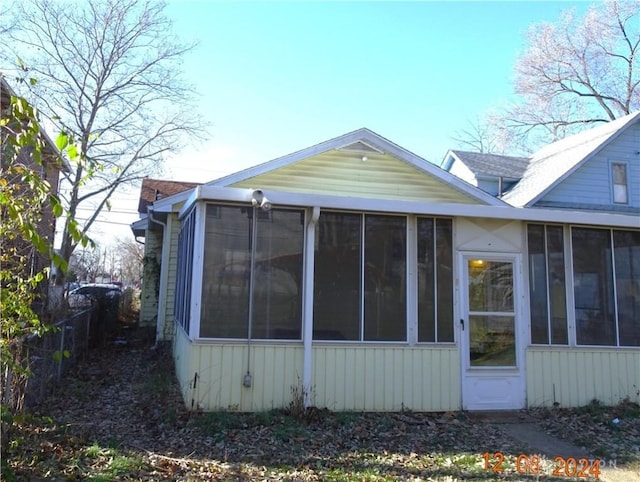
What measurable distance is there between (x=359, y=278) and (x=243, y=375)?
2.09 meters

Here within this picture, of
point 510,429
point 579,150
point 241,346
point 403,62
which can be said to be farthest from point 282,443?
point 579,150

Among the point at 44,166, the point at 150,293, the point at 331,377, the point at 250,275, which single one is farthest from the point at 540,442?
the point at 150,293

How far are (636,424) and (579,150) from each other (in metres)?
10.4

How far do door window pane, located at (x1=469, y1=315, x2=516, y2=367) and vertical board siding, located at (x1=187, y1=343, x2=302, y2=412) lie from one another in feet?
8.66

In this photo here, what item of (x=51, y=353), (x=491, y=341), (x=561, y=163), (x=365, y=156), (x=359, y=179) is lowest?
(x=51, y=353)

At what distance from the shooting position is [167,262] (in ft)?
38.0

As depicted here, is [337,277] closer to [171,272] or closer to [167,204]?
[167,204]

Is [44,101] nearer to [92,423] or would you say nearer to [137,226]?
[137,226]

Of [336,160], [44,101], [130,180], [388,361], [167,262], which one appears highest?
[44,101]

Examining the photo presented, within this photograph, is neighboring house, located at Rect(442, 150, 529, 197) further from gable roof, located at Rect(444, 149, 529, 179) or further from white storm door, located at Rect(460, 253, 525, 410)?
white storm door, located at Rect(460, 253, 525, 410)

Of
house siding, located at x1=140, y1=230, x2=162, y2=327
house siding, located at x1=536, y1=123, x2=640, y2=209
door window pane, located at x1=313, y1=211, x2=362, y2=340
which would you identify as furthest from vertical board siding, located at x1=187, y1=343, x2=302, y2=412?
house siding, located at x1=536, y1=123, x2=640, y2=209

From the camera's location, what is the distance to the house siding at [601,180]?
13.7m

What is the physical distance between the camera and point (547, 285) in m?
7.30

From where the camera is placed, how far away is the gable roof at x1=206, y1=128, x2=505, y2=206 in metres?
10.0
